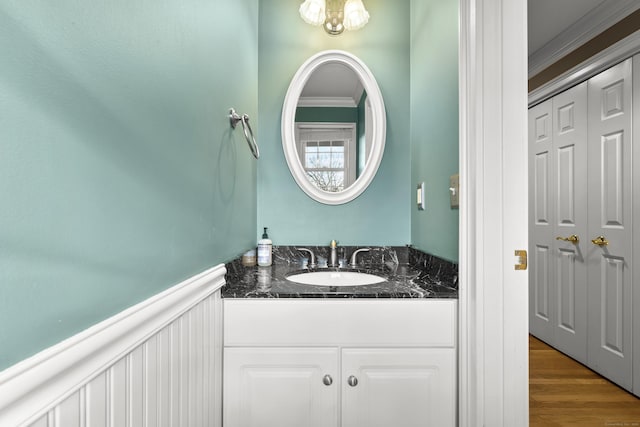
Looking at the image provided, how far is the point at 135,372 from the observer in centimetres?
60

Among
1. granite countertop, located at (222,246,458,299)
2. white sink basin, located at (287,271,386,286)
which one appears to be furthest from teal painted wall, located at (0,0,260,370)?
white sink basin, located at (287,271,386,286)

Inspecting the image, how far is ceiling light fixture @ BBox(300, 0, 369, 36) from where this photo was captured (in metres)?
1.64

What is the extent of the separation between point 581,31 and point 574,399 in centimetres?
238

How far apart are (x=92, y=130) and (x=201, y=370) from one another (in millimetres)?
728

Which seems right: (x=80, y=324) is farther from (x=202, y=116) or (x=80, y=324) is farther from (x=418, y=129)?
(x=418, y=129)

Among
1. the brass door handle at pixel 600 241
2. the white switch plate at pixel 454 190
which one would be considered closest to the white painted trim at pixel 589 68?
the brass door handle at pixel 600 241

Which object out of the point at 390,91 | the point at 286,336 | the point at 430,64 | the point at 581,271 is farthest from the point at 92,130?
the point at 581,271

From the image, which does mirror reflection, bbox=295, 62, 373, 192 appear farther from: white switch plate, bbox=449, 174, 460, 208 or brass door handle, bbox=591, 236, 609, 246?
brass door handle, bbox=591, 236, 609, 246

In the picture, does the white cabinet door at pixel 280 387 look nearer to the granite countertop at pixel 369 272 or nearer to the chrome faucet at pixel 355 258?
the granite countertop at pixel 369 272

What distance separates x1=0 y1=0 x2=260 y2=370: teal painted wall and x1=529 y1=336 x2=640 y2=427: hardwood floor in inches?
80.4

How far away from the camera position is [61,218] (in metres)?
0.43

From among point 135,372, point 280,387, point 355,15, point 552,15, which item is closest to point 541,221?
point 552,15

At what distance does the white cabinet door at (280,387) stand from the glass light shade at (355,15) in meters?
1.58

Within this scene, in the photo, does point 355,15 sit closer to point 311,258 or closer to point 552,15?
A: point 311,258
